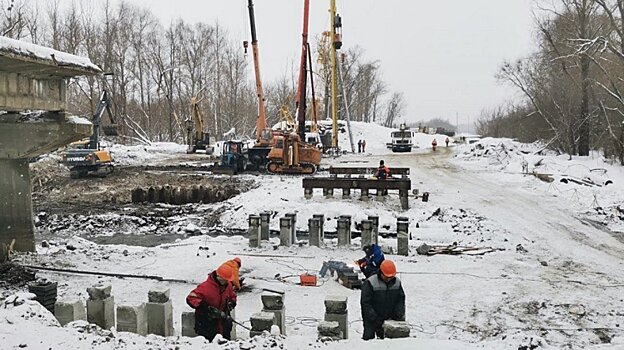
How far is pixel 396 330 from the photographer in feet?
19.3

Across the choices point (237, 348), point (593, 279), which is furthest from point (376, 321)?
point (593, 279)

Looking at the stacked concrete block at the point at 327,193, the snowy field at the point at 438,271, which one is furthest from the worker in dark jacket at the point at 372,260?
the stacked concrete block at the point at 327,193

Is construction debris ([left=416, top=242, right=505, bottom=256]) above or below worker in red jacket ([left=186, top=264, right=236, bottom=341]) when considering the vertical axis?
below

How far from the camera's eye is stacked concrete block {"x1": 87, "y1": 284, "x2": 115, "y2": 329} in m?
7.10

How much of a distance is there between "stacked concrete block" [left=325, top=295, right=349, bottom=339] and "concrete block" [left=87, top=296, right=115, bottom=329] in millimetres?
2882

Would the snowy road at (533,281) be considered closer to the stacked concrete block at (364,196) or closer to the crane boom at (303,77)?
the stacked concrete block at (364,196)

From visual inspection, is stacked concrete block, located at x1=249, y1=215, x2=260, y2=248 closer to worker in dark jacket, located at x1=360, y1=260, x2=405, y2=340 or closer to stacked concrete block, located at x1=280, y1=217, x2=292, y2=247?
stacked concrete block, located at x1=280, y1=217, x2=292, y2=247

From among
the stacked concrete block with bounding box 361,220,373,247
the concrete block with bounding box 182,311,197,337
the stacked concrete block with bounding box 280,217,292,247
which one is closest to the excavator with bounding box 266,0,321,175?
the stacked concrete block with bounding box 280,217,292,247

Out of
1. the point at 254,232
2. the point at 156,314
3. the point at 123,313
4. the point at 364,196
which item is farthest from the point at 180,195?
the point at 123,313

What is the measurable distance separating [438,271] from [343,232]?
2.73 metres

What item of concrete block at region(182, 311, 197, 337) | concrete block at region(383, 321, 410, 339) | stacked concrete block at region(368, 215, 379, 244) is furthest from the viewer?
stacked concrete block at region(368, 215, 379, 244)

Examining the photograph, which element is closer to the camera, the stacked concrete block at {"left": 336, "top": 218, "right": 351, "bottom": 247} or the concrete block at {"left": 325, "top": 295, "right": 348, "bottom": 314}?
the concrete block at {"left": 325, "top": 295, "right": 348, "bottom": 314}

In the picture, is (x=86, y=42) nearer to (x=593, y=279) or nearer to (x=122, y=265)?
(x=122, y=265)

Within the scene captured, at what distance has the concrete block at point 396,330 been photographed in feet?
19.2
